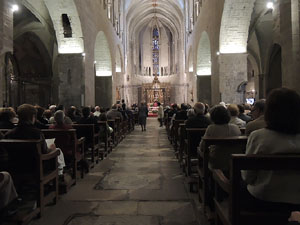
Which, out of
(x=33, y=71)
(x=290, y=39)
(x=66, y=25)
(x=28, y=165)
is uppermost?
(x=66, y=25)

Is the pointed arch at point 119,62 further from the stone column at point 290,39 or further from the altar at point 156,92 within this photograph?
the stone column at point 290,39

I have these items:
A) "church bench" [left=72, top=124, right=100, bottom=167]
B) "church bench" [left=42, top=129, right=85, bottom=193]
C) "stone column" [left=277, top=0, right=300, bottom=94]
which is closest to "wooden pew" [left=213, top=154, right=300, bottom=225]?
"church bench" [left=42, top=129, right=85, bottom=193]

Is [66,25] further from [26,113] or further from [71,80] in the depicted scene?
[26,113]

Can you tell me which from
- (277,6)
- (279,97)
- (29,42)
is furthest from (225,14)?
(29,42)

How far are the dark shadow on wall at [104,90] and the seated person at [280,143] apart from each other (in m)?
15.8

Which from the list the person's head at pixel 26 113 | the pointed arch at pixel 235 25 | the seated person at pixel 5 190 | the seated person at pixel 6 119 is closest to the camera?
the seated person at pixel 5 190

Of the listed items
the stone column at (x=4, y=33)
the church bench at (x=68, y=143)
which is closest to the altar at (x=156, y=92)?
the stone column at (x=4, y=33)

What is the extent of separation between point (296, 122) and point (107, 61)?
1646 cm

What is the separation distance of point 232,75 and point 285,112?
9.70 metres

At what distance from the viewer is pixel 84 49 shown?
1152 centimetres

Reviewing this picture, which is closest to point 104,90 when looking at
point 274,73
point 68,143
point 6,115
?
point 274,73

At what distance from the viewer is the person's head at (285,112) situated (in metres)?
1.86

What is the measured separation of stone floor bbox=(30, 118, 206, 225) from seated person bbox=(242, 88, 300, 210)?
133 centimetres

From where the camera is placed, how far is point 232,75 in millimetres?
11156
